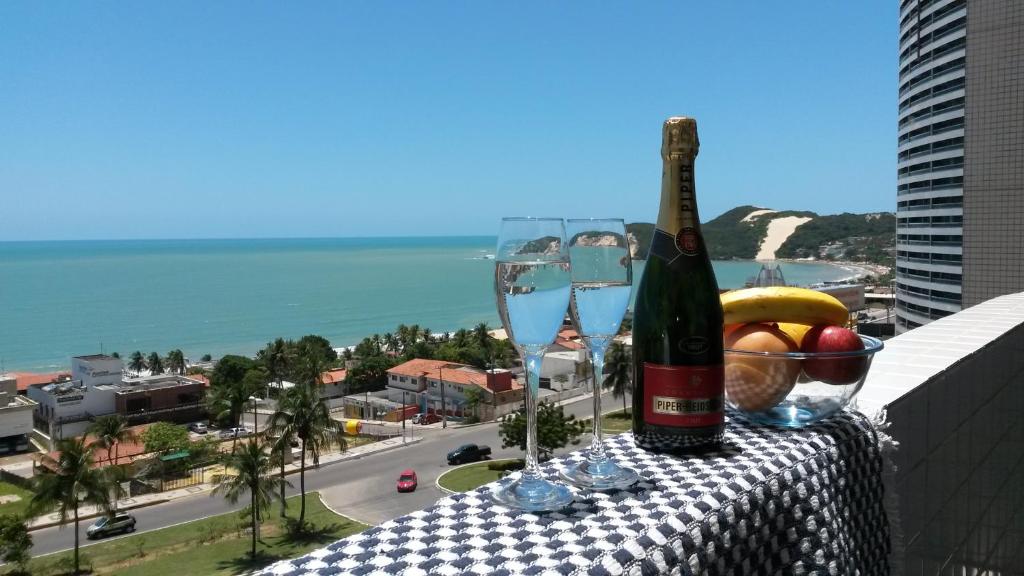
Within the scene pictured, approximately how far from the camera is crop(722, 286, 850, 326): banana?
1416mm

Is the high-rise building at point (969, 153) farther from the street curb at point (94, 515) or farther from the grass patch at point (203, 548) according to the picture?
the street curb at point (94, 515)

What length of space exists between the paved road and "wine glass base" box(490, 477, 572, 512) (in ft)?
62.2

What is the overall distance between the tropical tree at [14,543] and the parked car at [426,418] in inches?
800

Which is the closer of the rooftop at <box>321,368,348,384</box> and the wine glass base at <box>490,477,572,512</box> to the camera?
the wine glass base at <box>490,477,572,512</box>

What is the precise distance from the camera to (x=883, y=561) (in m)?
1.36

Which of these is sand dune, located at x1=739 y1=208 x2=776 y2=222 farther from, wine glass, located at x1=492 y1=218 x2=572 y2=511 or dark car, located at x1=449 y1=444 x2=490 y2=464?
wine glass, located at x1=492 y1=218 x2=572 y2=511

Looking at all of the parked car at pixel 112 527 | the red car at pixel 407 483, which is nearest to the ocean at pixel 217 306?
the red car at pixel 407 483

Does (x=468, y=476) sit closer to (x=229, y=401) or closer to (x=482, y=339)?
(x=229, y=401)

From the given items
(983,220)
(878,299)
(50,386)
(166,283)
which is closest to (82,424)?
(50,386)

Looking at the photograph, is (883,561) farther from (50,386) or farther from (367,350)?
(367,350)

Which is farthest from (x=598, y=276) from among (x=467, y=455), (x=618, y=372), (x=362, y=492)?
(x=618, y=372)

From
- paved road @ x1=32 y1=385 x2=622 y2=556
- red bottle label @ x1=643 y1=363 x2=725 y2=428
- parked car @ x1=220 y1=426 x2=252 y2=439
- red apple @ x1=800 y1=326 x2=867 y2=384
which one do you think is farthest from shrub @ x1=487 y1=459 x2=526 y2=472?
red bottle label @ x1=643 y1=363 x2=725 y2=428

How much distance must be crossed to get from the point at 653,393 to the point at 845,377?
0.39 metres

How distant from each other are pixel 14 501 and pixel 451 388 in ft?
63.3
